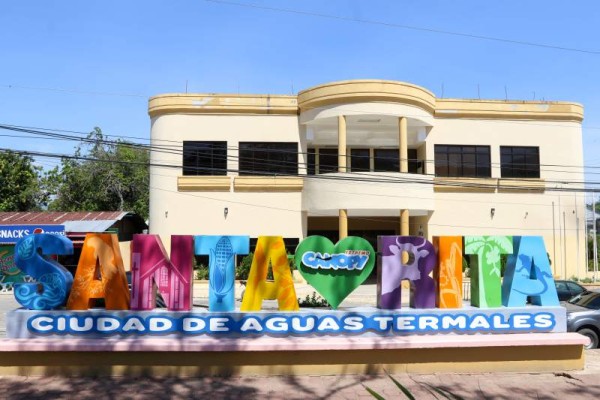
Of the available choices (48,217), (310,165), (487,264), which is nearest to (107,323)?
(487,264)

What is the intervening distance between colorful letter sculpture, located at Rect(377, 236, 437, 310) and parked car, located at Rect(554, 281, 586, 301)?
10.0 m

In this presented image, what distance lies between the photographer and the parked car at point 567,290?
630 inches

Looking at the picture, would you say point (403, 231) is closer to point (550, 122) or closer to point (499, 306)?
point (550, 122)

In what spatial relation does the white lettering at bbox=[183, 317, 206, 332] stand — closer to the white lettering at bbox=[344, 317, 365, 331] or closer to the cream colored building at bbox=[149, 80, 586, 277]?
the white lettering at bbox=[344, 317, 365, 331]

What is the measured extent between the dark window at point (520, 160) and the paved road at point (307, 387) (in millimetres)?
17929

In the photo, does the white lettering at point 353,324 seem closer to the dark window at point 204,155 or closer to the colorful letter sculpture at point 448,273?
the colorful letter sculpture at point 448,273

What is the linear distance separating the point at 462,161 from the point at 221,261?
19.1 m

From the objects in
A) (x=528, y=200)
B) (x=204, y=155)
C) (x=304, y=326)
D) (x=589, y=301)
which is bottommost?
(x=589, y=301)

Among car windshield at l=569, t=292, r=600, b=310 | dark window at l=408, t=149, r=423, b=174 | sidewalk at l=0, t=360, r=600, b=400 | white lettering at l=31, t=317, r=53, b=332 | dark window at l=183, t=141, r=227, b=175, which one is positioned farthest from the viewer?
dark window at l=408, t=149, r=423, b=174

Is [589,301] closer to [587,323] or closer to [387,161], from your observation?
[587,323]

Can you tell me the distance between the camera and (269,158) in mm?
23641

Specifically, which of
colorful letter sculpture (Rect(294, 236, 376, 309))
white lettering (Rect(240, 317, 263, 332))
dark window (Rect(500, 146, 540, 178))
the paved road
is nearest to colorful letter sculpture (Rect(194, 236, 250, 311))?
white lettering (Rect(240, 317, 263, 332))

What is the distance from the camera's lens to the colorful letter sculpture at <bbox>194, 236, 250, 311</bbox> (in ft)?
26.7

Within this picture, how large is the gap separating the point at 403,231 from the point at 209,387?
1546cm
